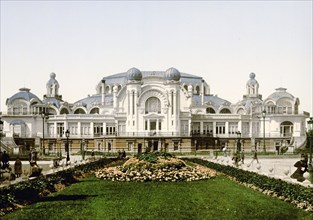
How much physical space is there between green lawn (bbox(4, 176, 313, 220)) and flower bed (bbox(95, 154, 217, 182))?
296 centimetres

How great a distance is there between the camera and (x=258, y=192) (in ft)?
81.7

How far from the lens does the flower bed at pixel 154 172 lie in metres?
30.4

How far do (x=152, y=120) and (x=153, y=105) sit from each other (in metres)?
2.62

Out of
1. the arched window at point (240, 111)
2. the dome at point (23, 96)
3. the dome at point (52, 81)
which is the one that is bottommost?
the arched window at point (240, 111)

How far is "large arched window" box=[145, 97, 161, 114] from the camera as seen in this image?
275 feet

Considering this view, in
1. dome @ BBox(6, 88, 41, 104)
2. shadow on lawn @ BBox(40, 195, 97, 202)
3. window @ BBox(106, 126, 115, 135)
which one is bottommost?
shadow on lawn @ BBox(40, 195, 97, 202)

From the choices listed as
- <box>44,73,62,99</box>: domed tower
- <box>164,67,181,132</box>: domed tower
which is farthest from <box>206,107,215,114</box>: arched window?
<box>44,73,62,99</box>: domed tower

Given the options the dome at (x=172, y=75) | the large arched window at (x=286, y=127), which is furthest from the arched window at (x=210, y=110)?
the dome at (x=172, y=75)

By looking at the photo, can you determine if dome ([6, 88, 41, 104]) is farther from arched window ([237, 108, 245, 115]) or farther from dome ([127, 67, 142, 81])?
arched window ([237, 108, 245, 115])

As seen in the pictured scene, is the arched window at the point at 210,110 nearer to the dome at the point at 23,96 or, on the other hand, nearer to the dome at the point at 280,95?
the dome at the point at 280,95

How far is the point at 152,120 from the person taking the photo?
8281 centimetres

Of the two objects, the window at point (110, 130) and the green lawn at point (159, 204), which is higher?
the window at point (110, 130)

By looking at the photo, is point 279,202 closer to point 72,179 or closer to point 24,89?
point 72,179

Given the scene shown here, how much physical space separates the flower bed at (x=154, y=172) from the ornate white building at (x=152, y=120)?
44247 mm
